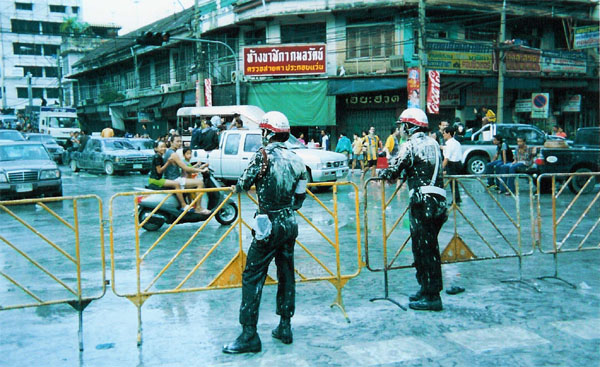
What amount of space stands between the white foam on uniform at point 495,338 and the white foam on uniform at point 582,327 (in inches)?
13.9

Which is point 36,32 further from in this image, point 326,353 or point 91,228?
point 326,353

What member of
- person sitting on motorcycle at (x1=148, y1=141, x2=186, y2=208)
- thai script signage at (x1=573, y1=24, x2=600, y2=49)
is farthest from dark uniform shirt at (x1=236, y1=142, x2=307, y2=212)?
thai script signage at (x1=573, y1=24, x2=600, y2=49)

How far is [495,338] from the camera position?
486 cm

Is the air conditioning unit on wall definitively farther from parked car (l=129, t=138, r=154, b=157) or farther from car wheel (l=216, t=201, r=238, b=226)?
car wheel (l=216, t=201, r=238, b=226)

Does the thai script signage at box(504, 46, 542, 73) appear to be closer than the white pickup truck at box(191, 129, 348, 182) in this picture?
No

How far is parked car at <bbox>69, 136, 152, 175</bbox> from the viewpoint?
75.2 feet

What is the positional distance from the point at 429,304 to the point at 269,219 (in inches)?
80.3

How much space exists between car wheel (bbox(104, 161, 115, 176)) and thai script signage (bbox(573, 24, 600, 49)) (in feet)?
72.9

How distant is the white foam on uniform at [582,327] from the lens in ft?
16.2

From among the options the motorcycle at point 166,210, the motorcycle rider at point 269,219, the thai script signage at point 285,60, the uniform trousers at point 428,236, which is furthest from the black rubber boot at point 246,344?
the thai script signage at point 285,60

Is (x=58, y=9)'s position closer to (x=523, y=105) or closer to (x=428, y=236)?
(x=523, y=105)

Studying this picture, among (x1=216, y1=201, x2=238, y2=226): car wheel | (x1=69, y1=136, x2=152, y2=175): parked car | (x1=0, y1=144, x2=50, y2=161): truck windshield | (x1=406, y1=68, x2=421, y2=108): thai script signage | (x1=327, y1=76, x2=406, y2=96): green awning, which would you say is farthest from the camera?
(x1=327, y1=76, x2=406, y2=96): green awning

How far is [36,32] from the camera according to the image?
72.8 meters

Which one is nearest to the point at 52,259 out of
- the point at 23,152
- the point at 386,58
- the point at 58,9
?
the point at 23,152
